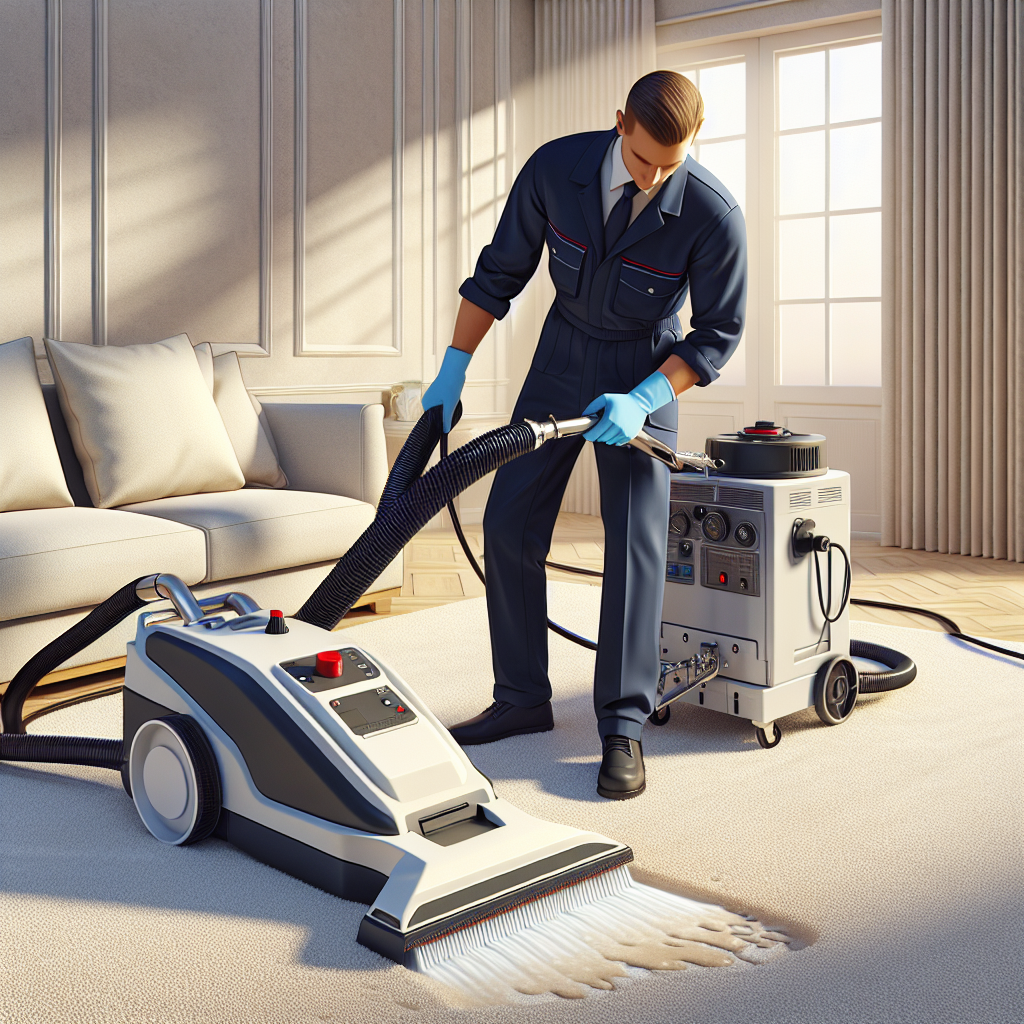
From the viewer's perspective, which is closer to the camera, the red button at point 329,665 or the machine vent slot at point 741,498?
the red button at point 329,665

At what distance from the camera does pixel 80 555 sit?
2156 millimetres

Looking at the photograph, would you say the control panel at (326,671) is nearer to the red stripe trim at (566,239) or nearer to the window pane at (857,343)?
the red stripe trim at (566,239)

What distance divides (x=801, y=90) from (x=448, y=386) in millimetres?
3174

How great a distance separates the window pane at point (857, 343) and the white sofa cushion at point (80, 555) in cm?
291

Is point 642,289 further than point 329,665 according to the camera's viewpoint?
Yes

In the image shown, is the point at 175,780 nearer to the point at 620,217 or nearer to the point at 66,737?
the point at 66,737

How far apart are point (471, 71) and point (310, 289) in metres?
1.38

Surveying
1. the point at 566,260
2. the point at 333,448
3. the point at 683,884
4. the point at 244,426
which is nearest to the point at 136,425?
the point at 244,426

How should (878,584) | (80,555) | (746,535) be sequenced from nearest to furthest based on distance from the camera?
(746,535) < (80,555) < (878,584)

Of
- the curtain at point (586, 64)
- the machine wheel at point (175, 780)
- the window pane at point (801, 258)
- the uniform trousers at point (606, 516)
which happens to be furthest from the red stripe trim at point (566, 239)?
the curtain at point (586, 64)

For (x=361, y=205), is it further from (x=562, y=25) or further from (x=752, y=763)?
(x=752, y=763)

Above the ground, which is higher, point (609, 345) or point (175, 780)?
point (609, 345)

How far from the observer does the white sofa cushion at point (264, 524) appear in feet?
8.09

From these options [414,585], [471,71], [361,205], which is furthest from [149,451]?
[471,71]
